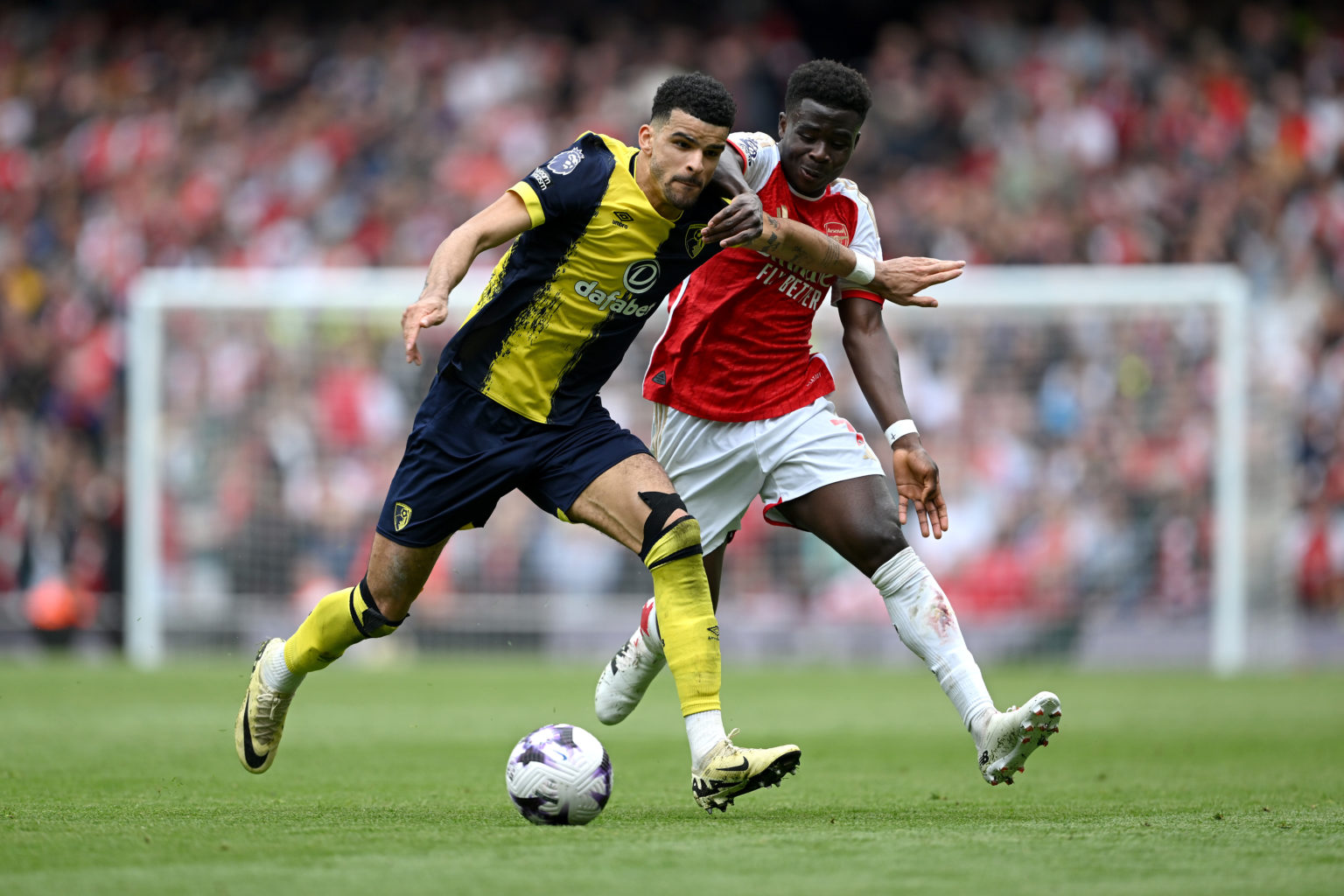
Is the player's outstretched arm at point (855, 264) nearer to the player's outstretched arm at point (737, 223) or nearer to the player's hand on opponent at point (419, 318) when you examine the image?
the player's outstretched arm at point (737, 223)

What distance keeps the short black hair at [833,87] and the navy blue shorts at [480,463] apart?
4.75ft

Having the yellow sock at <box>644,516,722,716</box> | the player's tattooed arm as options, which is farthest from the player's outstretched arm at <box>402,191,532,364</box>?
the yellow sock at <box>644,516,722,716</box>

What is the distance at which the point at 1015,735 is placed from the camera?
5.59m

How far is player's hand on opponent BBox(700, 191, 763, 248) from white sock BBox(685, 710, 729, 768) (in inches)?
64.2

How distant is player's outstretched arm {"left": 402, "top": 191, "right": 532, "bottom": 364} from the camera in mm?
5098

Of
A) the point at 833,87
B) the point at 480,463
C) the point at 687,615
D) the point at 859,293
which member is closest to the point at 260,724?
the point at 480,463

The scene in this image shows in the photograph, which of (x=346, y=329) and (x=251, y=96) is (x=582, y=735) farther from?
(x=251, y=96)

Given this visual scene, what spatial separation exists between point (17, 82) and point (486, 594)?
406 inches

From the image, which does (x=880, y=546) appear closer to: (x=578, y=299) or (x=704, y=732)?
(x=704, y=732)

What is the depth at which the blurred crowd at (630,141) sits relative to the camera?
15.1 m

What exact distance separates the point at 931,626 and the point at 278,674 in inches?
101

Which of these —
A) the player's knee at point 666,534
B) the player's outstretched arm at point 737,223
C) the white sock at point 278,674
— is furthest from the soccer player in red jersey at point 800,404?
the white sock at point 278,674

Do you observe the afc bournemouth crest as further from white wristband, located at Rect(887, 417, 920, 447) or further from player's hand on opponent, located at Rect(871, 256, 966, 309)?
white wristband, located at Rect(887, 417, 920, 447)

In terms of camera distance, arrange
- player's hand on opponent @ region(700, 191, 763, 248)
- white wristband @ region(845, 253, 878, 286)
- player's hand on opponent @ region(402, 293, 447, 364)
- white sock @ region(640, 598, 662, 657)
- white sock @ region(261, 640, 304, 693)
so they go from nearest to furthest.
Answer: player's hand on opponent @ region(402, 293, 447, 364) → player's hand on opponent @ region(700, 191, 763, 248) → white wristband @ region(845, 253, 878, 286) → white sock @ region(261, 640, 304, 693) → white sock @ region(640, 598, 662, 657)
